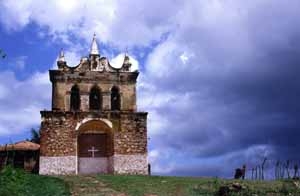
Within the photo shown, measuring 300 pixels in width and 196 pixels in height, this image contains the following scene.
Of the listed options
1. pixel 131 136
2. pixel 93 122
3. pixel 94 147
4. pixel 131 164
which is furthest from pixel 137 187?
pixel 94 147

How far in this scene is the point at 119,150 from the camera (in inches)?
1302

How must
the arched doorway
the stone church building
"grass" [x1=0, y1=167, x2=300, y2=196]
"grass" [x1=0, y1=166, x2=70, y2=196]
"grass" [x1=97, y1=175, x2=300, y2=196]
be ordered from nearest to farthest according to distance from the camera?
"grass" [x1=0, y1=166, x2=70, y2=196] → "grass" [x1=0, y1=167, x2=300, y2=196] → "grass" [x1=97, y1=175, x2=300, y2=196] → the stone church building → the arched doorway

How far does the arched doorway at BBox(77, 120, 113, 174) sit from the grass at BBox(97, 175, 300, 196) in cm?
671

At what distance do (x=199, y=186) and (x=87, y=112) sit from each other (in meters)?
11.5

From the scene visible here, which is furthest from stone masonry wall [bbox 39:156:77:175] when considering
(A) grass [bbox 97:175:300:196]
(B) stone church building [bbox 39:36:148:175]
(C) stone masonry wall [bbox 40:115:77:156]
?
(A) grass [bbox 97:175:300:196]

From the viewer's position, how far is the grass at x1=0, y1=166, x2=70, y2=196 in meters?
16.4

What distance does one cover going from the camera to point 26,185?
20.0 m

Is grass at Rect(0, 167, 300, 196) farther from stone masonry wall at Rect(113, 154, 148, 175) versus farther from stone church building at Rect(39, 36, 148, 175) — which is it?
stone church building at Rect(39, 36, 148, 175)

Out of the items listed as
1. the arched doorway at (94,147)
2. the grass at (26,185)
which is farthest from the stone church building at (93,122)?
the grass at (26,185)

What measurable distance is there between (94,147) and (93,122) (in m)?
1.73

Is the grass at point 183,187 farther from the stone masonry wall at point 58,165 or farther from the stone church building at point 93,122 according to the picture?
the stone church building at point 93,122

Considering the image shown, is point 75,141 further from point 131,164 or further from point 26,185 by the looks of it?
point 26,185

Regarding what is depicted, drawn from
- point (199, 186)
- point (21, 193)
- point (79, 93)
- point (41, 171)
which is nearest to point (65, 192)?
point (21, 193)

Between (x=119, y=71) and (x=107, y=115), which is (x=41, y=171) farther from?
(x=119, y=71)
